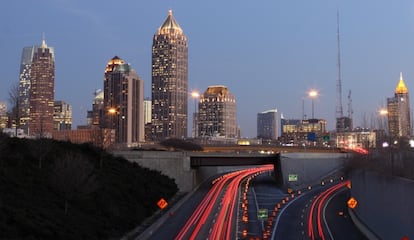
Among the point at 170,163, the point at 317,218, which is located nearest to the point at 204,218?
the point at 317,218

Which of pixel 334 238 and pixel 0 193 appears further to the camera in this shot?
pixel 334 238

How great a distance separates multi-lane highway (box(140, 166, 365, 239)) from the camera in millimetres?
46259

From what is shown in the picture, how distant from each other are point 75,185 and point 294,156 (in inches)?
2545

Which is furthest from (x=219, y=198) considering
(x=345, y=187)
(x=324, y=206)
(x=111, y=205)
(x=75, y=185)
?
(x=75, y=185)

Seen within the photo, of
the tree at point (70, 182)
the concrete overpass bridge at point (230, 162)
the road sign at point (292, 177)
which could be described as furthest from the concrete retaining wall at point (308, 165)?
the tree at point (70, 182)

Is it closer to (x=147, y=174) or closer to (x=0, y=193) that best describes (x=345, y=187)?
(x=147, y=174)

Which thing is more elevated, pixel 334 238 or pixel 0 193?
pixel 0 193

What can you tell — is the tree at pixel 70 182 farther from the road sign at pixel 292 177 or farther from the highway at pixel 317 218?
the road sign at pixel 292 177

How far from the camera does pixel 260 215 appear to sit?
167 feet

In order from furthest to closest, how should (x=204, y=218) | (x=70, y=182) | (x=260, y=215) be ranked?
(x=204, y=218), (x=260, y=215), (x=70, y=182)

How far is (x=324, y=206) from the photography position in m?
67.1

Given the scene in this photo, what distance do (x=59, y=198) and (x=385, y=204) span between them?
23780 mm

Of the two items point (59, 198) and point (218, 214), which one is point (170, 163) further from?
point (59, 198)

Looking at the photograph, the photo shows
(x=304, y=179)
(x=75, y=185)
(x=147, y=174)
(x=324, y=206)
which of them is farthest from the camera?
(x=304, y=179)
